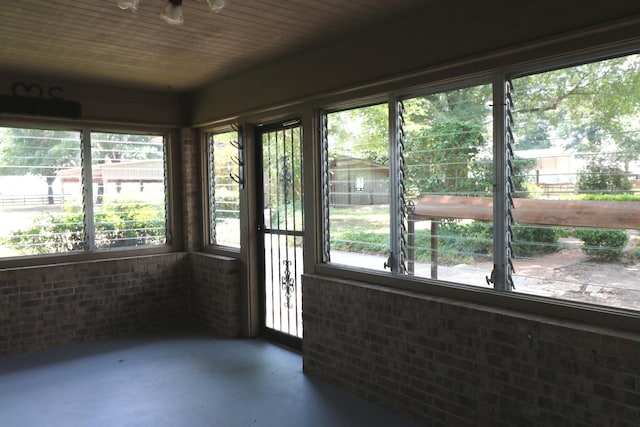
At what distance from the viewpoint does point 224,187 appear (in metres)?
5.47

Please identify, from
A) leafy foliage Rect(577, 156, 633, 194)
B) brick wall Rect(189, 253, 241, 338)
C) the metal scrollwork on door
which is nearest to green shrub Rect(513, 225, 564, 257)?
leafy foliage Rect(577, 156, 633, 194)

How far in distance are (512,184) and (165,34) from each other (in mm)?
2637

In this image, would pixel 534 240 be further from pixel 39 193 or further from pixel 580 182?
pixel 39 193

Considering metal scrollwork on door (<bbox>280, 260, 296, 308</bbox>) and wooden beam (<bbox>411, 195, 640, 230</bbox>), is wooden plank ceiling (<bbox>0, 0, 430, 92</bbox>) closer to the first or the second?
wooden beam (<bbox>411, 195, 640, 230</bbox>)

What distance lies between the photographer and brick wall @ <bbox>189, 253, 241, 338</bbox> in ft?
16.7

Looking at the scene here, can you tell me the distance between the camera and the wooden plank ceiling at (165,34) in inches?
120

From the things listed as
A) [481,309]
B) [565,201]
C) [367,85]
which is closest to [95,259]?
[367,85]

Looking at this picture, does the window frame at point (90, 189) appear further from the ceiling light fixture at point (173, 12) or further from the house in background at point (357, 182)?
the ceiling light fixture at point (173, 12)

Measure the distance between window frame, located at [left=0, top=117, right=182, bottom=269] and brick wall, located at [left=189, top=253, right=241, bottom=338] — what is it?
0.45m

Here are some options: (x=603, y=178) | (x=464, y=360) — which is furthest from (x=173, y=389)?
(x=603, y=178)

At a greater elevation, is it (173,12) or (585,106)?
(173,12)

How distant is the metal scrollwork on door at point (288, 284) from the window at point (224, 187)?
2.68 ft

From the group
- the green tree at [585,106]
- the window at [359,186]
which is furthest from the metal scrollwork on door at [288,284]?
the green tree at [585,106]

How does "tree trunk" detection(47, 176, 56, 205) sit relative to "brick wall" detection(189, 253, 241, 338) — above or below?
above
